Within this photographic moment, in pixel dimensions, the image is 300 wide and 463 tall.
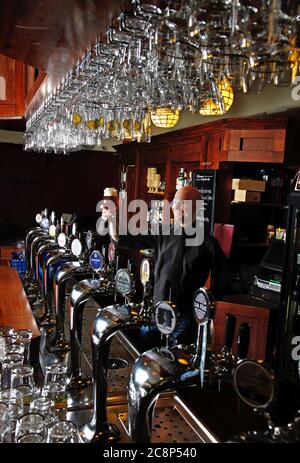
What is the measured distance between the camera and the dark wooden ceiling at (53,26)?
4.96ft

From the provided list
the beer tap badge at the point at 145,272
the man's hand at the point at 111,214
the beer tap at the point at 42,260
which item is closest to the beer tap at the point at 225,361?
the beer tap badge at the point at 145,272

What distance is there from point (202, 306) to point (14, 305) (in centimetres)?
181

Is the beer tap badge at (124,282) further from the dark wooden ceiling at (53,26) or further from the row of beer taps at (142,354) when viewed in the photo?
the dark wooden ceiling at (53,26)

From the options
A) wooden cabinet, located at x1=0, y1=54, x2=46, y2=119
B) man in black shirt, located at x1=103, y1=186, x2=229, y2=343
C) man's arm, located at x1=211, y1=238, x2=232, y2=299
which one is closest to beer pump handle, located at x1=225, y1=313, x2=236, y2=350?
man in black shirt, located at x1=103, y1=186, x2=229, y2=343

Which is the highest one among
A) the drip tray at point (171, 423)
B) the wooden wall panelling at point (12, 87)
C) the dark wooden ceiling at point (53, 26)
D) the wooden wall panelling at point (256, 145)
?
the wooden wall panelling at point (12, 87)

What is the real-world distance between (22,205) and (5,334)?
712cm

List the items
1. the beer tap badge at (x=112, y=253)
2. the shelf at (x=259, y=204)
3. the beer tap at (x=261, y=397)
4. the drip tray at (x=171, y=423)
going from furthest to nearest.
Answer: the shelf at (x=259, y=204)
the beer tap badge at (x=112, y=253)
the drip tray at (x=171, y=423)
the beer tap at (x=261, y=397)

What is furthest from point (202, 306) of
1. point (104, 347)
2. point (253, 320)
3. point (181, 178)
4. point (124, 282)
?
point (181, 178)

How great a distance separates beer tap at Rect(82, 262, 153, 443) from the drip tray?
7cm

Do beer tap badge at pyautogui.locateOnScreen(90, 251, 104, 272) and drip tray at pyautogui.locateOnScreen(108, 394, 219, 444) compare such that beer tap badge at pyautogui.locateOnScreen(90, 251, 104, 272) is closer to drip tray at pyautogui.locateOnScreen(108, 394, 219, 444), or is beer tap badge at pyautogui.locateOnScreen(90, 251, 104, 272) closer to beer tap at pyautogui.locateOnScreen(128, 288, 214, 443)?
drip tray at pyautogui.locateOnScreen(108, 394, 219, 444)

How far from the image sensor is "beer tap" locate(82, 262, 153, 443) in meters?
1.25

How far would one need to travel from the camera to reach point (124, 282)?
5.04ft

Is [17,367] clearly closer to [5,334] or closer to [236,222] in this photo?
[5,334]
